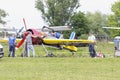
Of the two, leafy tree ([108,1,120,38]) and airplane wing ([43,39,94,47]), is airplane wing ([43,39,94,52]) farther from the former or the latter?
leafy tree ([108,1,120,38])

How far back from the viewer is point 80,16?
3816 inches

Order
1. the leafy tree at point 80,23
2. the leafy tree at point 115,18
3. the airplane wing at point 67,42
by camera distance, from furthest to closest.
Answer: the leafy tree at point 80,23, the leafy tree at point 115,18, the airplane wing at point 67,42

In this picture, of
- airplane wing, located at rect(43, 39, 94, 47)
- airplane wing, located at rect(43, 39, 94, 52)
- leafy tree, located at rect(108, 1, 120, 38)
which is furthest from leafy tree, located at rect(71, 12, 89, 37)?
airplane wing, located at rect(43, 39, 94, 47)

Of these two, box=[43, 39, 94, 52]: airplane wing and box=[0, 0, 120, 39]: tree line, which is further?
A: box=[0, 0, 120, 39]: tree line

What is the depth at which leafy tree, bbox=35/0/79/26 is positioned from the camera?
97938mm

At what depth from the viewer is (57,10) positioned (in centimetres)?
9794

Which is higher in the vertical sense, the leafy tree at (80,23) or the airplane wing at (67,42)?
the airplane wing at (67,42)

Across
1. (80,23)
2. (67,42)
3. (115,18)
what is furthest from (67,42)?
(115,18)

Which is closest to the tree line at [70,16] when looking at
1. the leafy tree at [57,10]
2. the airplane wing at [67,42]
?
the leafy tree at [57,10]

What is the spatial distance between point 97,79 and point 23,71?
387 centimetres

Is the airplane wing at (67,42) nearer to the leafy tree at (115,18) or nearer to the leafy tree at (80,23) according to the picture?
the leafy tree at (115,18)

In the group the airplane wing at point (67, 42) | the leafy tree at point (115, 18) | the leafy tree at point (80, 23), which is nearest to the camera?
the airplane wing at point (67, 42)

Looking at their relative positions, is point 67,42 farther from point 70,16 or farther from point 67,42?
point 70,16

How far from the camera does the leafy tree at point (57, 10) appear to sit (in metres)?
97.9
